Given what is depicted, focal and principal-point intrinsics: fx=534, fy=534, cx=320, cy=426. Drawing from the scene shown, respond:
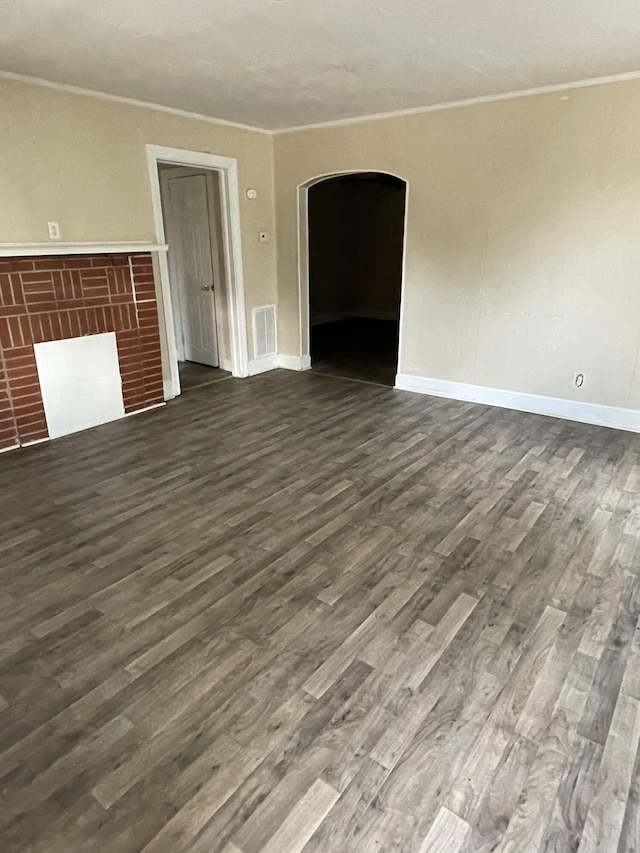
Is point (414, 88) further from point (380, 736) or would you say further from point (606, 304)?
point (380, 736)

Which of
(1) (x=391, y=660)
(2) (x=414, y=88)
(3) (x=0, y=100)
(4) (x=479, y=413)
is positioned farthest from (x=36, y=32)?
(4) (x=479, y=413)

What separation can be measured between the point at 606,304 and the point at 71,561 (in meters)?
4.11

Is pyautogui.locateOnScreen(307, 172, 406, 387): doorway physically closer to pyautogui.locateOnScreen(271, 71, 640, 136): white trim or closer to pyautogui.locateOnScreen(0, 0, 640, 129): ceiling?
pyautogui.locateOnScreen(271, 71, 640, 136): white trim

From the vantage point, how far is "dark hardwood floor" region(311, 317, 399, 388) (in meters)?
6.05

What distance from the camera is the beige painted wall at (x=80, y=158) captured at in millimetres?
3732

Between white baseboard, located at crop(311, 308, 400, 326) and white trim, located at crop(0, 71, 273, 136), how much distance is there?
12.8 ft

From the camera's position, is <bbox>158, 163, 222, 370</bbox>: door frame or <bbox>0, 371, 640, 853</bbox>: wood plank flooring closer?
<bbox>0, 371, 640, 853</bbox>: wood plank flooring

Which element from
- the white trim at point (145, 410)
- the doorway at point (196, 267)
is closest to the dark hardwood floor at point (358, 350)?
the doorway at point (196, 267)

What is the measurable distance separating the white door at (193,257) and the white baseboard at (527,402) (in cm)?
240

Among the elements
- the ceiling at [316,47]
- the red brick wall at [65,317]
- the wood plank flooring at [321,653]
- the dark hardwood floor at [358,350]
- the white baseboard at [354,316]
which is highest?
the ceiling at [316,47]

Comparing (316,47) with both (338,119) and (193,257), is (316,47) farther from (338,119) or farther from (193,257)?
(193,257)

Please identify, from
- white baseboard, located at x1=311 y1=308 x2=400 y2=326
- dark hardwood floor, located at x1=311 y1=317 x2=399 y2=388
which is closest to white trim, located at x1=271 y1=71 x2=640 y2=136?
dark hardwood floor, located at x1=311 y1=317 x2=399 y2=388

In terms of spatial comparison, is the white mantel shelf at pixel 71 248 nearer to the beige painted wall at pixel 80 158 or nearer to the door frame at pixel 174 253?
the beige painted wall at pixel 80 158

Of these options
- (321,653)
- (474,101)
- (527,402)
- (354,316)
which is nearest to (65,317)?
(321,653)
